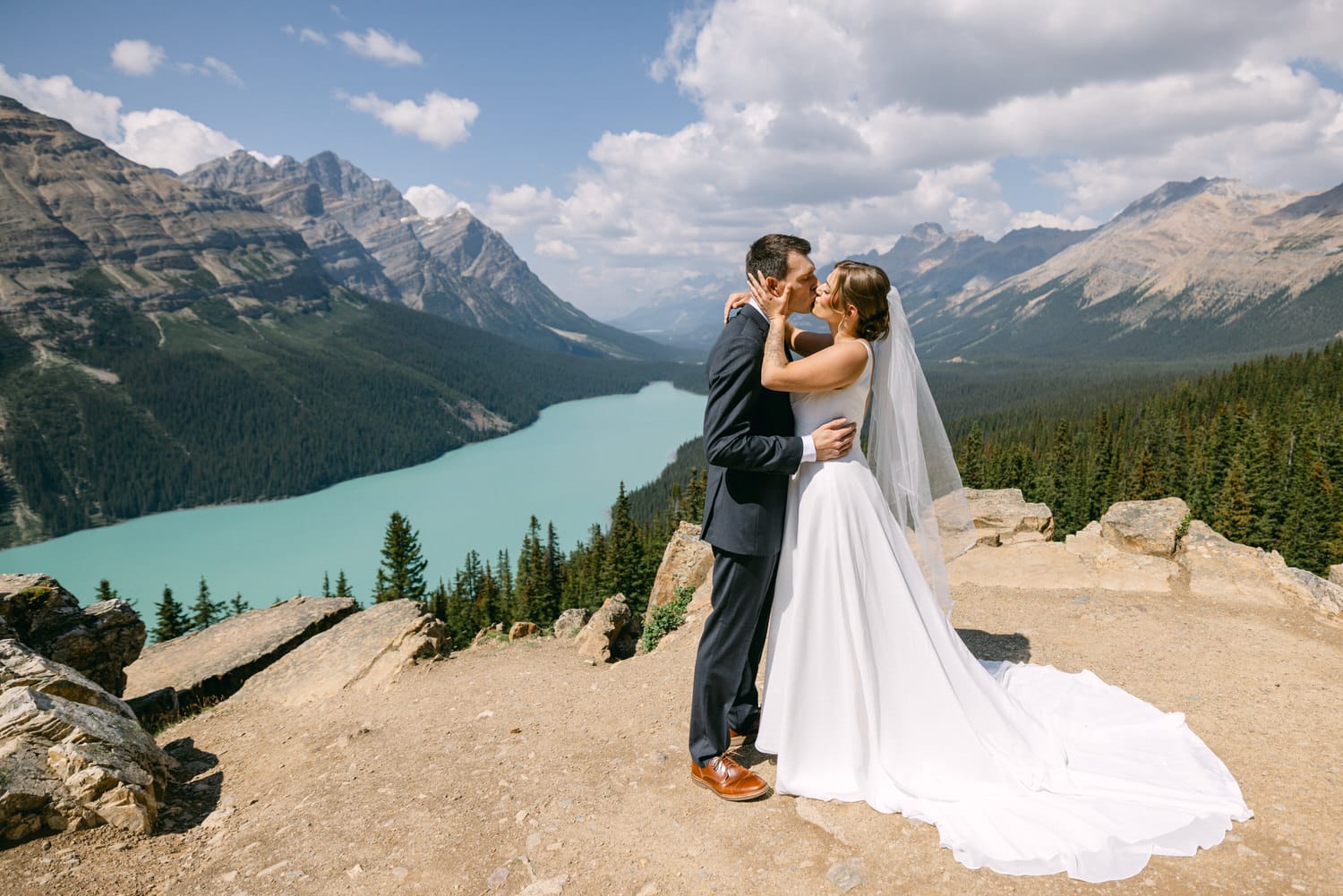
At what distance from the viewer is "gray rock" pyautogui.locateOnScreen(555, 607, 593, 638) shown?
48.3 feet

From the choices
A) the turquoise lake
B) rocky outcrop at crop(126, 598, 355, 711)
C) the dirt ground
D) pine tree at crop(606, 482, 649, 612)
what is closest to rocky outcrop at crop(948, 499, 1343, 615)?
the dirt ground

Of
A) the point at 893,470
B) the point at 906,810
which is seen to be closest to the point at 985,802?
the point at 906,810

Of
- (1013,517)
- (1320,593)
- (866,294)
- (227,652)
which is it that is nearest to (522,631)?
(227,652)

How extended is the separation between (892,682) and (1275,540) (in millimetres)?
57425

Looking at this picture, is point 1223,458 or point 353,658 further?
point 1223,458

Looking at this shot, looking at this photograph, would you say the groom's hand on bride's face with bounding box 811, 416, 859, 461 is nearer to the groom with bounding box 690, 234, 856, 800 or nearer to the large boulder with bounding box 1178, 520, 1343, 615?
the groom with bounding box 690, 234, 856, 800

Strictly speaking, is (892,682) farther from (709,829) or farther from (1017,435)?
(1017,435)

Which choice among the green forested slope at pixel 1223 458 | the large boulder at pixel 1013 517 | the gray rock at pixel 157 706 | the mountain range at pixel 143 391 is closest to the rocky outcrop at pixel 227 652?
the gray rock at pixel 157 706

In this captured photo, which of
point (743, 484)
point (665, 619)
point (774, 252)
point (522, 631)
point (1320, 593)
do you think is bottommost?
point (522, 631)

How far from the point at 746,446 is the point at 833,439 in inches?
28.4

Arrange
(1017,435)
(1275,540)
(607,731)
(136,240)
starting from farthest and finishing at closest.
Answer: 1. (136,240)
2. (1017,435)
3. (1275,540)
4. (607,731)

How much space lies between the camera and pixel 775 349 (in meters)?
4.62

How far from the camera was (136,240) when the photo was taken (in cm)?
19288

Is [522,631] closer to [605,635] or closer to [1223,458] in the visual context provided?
[605,635]
